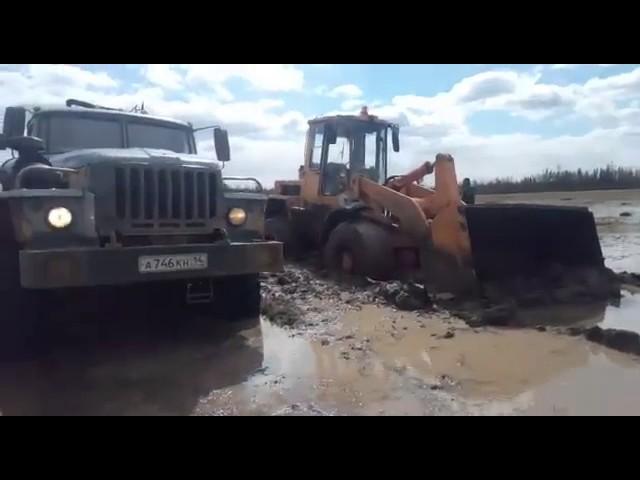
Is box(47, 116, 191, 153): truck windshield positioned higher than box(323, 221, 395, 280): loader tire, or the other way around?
box(47, 116, 191, 153): truck windshield

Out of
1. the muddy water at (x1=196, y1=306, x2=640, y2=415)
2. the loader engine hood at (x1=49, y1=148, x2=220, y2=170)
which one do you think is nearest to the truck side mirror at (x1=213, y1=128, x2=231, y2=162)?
the loader engine hood at (x1=49, y1=148, x2=220, y2=170)

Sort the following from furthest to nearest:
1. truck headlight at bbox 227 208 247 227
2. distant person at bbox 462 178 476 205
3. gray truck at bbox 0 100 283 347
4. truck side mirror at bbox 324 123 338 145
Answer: distant person at bbox 462 178 476 205
truck side mirror at bbox 324 123 338 145
truck headlight at bbox 227 208 247 227
gray truck at bbox 0 100 283 347

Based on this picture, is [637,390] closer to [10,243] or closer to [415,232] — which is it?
[415,232]

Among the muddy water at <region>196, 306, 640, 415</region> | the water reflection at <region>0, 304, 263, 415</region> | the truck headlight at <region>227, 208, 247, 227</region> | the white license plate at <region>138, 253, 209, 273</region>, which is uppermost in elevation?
the truck headlight at <region>227, 208, 247, 227</region>

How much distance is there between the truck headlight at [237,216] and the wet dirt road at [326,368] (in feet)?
3.60

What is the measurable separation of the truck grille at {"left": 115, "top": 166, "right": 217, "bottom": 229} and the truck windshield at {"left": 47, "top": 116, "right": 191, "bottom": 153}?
1.50 m

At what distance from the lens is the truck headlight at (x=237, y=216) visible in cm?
546

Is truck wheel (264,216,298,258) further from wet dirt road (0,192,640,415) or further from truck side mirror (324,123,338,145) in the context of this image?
wet dirt road (0,192,640,415)

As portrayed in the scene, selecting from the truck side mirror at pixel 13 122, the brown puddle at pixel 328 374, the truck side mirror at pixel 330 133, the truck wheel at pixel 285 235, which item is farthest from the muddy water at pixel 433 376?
the truck side mirror at pixel 330 133

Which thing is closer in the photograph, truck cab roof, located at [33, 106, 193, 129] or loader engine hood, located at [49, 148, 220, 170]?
loader engine hood, located at [49, 148, 220, 170]

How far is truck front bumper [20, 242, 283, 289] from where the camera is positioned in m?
4.24

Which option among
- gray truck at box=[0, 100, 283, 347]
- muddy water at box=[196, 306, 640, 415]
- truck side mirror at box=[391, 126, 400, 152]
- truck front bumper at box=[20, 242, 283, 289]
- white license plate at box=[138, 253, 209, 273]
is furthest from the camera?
truck side mirror at box=[391, 126, 400, 152]

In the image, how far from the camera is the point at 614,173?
142 ft
